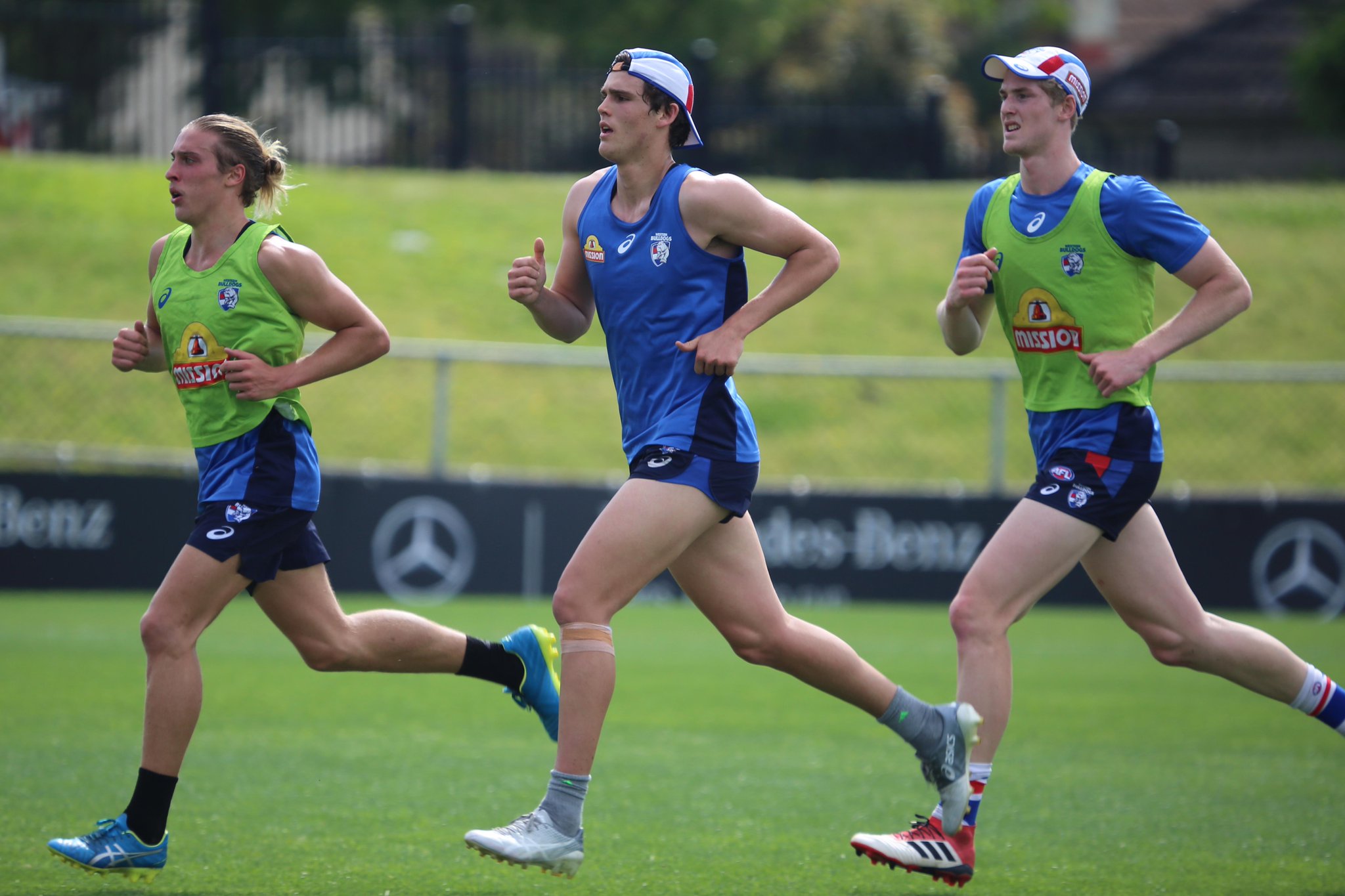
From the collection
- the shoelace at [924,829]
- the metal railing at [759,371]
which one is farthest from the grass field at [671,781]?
the metal railing at [759,371]

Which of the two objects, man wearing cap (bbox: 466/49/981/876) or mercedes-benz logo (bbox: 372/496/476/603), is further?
mercedes-benz logo (bbox: 372/496/476/603)

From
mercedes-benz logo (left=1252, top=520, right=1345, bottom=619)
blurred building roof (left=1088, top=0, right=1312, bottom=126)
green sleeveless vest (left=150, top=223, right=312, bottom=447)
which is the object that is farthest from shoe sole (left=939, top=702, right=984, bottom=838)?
blurred building roof (left=1088, top=0, right=1312, bottom=126)

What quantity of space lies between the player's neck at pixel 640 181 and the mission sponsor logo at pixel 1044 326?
128cm

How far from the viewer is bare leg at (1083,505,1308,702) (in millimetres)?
4980

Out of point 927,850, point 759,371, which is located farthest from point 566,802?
point 759,371

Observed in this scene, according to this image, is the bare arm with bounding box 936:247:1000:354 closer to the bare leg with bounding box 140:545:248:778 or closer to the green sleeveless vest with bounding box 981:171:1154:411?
the green sleeveless vest with bounding box 981:171:1154:411

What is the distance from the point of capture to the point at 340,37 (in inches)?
1021

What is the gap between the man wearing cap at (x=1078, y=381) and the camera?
4.83 metres

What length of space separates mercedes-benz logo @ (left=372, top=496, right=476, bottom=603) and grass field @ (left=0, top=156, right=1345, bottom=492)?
2.08m

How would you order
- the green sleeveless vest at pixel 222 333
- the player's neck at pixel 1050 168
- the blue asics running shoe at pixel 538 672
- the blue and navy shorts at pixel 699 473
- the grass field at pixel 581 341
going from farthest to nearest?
the grass field at pixel 581 341 → the blue asics running shoe at pixel 538 672 → the player's neck at pixel 1050 168 → the green sleeveless vest at pixel 222 333 → the blue and navy shorts at pixel 699 473

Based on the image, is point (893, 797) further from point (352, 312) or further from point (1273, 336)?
point (1273, 336)

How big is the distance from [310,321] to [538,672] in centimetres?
156

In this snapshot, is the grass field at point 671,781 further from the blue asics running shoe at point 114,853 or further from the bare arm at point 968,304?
the bare arm at point 968,304

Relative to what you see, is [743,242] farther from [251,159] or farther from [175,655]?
[175,655]
